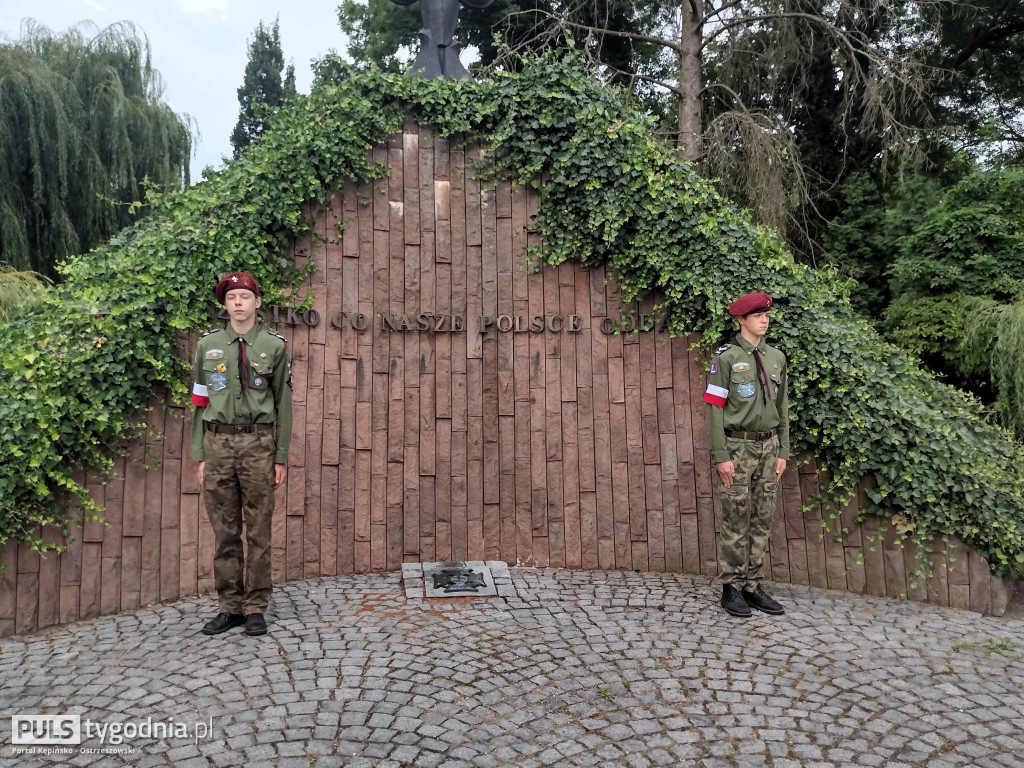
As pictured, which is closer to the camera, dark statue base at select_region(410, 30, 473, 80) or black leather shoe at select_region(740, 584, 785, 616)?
black leather shoe at select_region(740, 584, 785, 616)

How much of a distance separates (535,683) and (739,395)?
2080 millimetres

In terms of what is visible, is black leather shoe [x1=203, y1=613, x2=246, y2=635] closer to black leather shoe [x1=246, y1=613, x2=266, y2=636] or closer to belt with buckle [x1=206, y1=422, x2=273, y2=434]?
black leather shoe [x1=246, y1=613, x2=266, y2=636]

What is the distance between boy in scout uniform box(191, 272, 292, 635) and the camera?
4.16 metres

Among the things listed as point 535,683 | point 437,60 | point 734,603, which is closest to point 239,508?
point 535,683

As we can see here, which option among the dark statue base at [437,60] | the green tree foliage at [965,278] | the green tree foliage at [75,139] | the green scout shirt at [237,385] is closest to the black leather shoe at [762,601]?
the green scout shirt at [237,385]

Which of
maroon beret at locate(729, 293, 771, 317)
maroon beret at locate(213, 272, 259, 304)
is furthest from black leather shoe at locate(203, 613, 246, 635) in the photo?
maroon beret at locate(729, 293, 771, 317)

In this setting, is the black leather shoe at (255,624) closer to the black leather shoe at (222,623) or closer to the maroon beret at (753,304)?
the black leather shoe at (222,623)

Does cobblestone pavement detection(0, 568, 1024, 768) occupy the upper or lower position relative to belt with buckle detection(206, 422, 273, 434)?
lower

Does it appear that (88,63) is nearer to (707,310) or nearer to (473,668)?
(707,310)

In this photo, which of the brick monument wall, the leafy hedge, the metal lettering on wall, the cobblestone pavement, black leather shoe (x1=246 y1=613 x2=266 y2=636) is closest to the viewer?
the cobblestone pavement

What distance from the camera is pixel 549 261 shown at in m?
5.70

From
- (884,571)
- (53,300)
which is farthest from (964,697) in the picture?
(53,300)

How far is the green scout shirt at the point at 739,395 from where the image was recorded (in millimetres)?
4559

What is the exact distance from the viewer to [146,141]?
12695 mm
